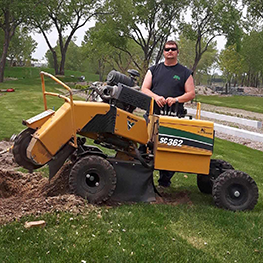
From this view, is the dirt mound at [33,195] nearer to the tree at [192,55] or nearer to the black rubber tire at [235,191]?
the black rubber tire at [235,191]

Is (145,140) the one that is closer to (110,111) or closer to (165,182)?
(110,111)

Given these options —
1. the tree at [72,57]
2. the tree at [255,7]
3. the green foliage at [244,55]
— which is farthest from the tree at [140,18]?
the tree at [72,57]

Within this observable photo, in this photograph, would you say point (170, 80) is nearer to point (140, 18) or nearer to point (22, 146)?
point (22, 146)

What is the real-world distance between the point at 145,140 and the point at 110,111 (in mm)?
710

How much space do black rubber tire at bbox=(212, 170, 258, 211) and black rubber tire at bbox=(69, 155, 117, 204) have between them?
4.63 ft

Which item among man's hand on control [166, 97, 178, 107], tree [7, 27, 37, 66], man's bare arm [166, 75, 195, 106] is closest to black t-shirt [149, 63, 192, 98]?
man's bare arm [166, 75, 195, 106]

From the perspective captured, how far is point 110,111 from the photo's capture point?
466cm

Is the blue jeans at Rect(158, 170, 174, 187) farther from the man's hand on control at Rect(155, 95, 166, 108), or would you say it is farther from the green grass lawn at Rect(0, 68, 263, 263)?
the man's hand on control at Rect(155, 95, 166, 108)

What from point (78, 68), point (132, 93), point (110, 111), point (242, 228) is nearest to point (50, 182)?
point (110, 111)

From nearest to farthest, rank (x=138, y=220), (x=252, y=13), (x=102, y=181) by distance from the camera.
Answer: (x=138, y=220)
(x=102, y=181)
(x=252, y=13)

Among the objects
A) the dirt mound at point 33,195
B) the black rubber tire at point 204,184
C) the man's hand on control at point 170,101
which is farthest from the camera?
the black rubber tire at point 204,184

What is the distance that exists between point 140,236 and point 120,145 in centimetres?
156

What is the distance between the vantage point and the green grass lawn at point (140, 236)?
330cm

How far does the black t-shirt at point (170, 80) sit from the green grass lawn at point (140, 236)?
158 cm
